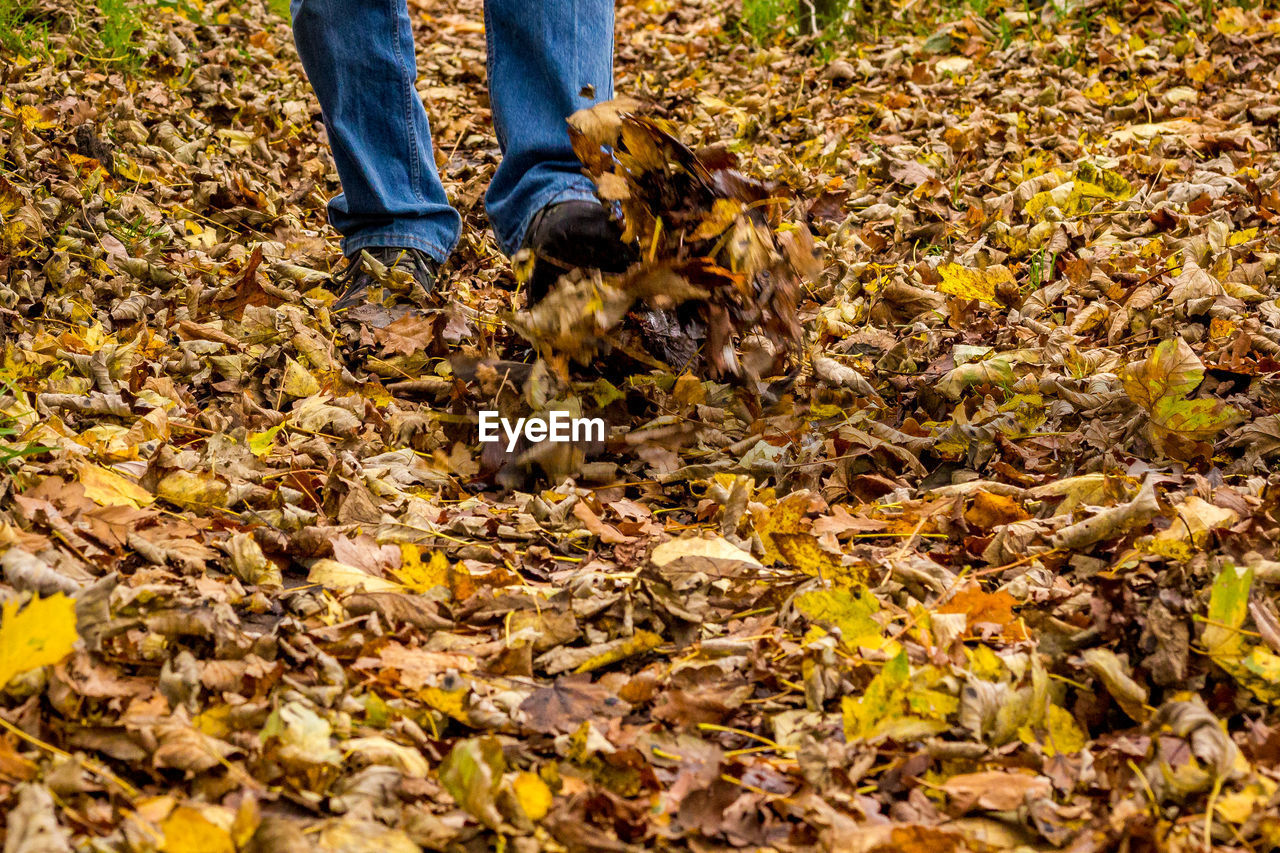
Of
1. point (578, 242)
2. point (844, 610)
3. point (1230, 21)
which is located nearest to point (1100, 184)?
point (1230, 21)

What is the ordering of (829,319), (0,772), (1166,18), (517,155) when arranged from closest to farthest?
(0,772)
(517,155)
(829,319)
(1166,18)

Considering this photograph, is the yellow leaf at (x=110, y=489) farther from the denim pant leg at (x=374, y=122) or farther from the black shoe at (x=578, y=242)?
the denim pant leg at (x=374, y=122)

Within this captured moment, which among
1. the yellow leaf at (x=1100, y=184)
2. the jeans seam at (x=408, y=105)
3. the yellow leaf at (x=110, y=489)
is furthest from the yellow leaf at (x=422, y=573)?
the yellow leaf at (x=1100, y=184)

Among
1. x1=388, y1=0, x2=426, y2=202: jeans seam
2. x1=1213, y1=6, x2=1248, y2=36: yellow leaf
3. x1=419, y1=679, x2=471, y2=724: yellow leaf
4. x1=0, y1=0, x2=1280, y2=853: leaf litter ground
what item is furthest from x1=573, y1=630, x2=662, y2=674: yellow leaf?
x1=1213, y1=6, x2=1248, y2=36: yellow leaf

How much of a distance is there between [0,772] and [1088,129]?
372 cm

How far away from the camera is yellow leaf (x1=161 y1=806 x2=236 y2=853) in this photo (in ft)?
3.29

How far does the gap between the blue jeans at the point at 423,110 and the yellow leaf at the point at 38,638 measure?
1.34m

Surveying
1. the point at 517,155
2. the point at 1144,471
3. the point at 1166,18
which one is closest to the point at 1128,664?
the point at 1144,471

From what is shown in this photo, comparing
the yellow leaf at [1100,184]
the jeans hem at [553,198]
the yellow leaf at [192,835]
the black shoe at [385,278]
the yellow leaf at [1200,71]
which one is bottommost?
the yellow leaf at [192,835]

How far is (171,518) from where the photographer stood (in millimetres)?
1653

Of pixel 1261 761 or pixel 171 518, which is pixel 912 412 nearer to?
pixel 1261 761

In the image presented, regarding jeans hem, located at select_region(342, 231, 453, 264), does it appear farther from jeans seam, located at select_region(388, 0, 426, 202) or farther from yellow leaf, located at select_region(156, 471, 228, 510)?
yellow leaf, located at select_region(156, 471, 228, 510)

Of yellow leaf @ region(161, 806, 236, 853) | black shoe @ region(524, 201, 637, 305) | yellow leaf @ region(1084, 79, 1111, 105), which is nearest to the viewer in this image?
yellow leaf @ region(161, 806, 236, 853)

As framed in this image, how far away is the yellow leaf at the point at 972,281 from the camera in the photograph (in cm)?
267
